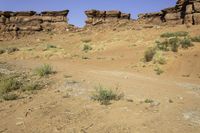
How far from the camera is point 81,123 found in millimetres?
6504

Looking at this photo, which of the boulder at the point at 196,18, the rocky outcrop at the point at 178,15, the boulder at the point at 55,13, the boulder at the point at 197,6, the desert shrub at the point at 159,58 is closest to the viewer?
the desert shrub at the point at 159,58

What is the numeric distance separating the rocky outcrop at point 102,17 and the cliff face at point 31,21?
10.7 feet

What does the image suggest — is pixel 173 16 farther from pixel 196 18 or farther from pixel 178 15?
pixel 196 18

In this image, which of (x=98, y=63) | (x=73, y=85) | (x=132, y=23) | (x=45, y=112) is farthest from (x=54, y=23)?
(x=45, y=112)

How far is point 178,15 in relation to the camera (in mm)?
35500

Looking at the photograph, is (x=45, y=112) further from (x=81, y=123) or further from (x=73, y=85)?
(x=73, y=85)

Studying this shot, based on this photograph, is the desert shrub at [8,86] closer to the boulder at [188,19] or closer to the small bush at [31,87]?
the small bush at [31,87]

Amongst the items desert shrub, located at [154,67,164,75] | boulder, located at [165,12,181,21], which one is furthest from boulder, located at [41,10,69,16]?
desert shrub, located at [154,67,164,75]

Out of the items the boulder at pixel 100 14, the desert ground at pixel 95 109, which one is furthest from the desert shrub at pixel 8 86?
Result: the boulder at pixel 100 14

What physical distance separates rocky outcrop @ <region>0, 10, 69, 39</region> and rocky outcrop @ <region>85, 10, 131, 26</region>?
10.7 ft

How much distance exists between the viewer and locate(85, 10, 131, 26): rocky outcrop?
3791 centimetres

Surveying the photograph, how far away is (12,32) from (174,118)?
33838mm

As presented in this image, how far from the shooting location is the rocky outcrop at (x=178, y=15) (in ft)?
106

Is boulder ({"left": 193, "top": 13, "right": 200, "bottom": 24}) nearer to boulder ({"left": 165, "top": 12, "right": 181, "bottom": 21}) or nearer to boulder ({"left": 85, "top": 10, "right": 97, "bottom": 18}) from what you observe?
boulder ({"left": 165, "top": 12, "right": 181, "bottom": 21})
